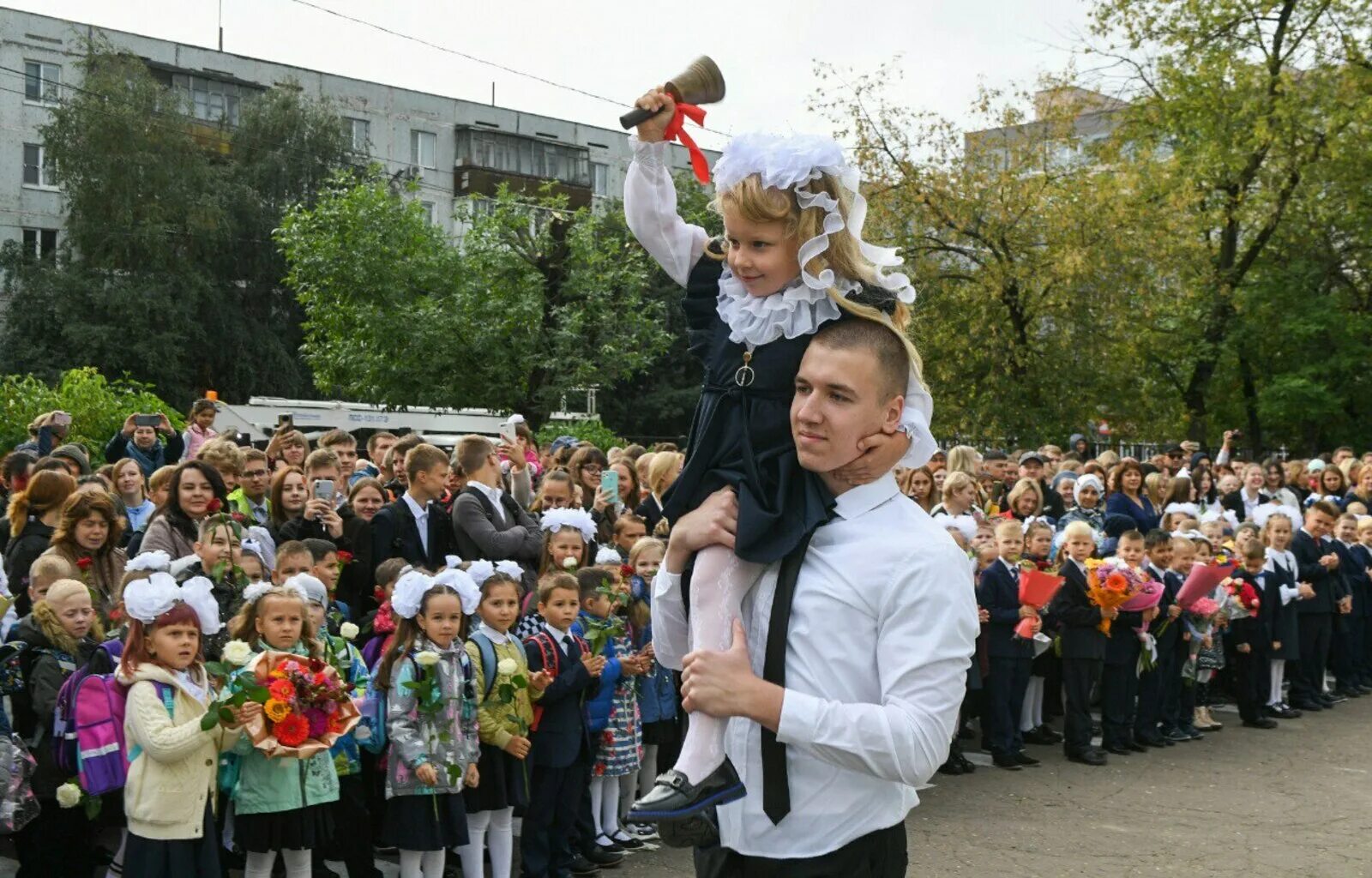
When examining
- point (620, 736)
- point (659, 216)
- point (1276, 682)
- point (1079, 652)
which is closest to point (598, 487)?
point (620, 736)

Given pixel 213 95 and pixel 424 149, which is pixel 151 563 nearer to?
pixel 213 95

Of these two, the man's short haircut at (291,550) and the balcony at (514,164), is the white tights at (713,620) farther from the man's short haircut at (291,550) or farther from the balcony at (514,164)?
the balcony at (514,164)

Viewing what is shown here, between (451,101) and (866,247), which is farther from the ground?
(451,101)

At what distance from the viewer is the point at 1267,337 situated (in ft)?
89.6

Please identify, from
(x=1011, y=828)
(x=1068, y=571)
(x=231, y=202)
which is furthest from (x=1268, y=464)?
(x=231, y=202)

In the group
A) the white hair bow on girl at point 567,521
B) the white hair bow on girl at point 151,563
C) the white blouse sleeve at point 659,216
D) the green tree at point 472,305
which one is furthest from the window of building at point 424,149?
the white blouse sleeve at point 659,216

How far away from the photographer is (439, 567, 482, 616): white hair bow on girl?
6.76 metres

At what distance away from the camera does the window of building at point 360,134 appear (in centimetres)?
4962

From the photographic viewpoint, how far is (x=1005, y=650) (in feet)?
35.0

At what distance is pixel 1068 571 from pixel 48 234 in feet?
138

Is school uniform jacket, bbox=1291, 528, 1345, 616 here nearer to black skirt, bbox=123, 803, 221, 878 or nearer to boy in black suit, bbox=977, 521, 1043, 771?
boy in black suit, bbox=977, 521, 1043, 771

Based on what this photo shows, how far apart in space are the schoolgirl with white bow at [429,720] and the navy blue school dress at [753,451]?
12.7 ft

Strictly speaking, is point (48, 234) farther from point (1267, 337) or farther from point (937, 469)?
point (937, 469)

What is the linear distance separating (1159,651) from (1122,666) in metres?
0.64
